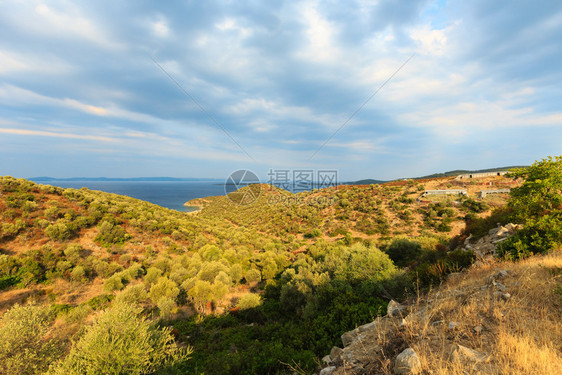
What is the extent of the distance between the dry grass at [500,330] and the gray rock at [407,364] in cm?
12

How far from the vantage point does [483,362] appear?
300cm

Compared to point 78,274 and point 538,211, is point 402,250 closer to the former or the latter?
point 538,211

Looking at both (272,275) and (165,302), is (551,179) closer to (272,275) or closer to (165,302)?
(272,275)

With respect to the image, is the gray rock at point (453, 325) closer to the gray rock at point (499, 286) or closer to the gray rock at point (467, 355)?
the gray rock at point (467, 355)

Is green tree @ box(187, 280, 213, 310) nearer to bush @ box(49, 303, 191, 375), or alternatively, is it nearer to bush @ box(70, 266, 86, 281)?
bush @ box(49, 303, 191, 375)

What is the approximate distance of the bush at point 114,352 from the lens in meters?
5.02

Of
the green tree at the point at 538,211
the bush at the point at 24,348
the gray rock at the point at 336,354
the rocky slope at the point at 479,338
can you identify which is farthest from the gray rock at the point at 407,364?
the bush at the point at 24,348

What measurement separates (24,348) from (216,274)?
10.7 m

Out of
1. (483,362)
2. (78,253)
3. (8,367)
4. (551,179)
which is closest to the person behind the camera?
(483,362)

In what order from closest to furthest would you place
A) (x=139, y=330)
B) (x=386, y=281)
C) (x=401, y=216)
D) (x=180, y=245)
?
(x=139, y=330) → (x=386, y=281) → (x=180, y=245) → (x=401, y=216)

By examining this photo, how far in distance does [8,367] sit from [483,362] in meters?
11.5

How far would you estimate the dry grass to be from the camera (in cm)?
283

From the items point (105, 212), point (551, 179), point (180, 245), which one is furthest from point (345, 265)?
point (105, 212)

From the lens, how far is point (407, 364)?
10.2ft
